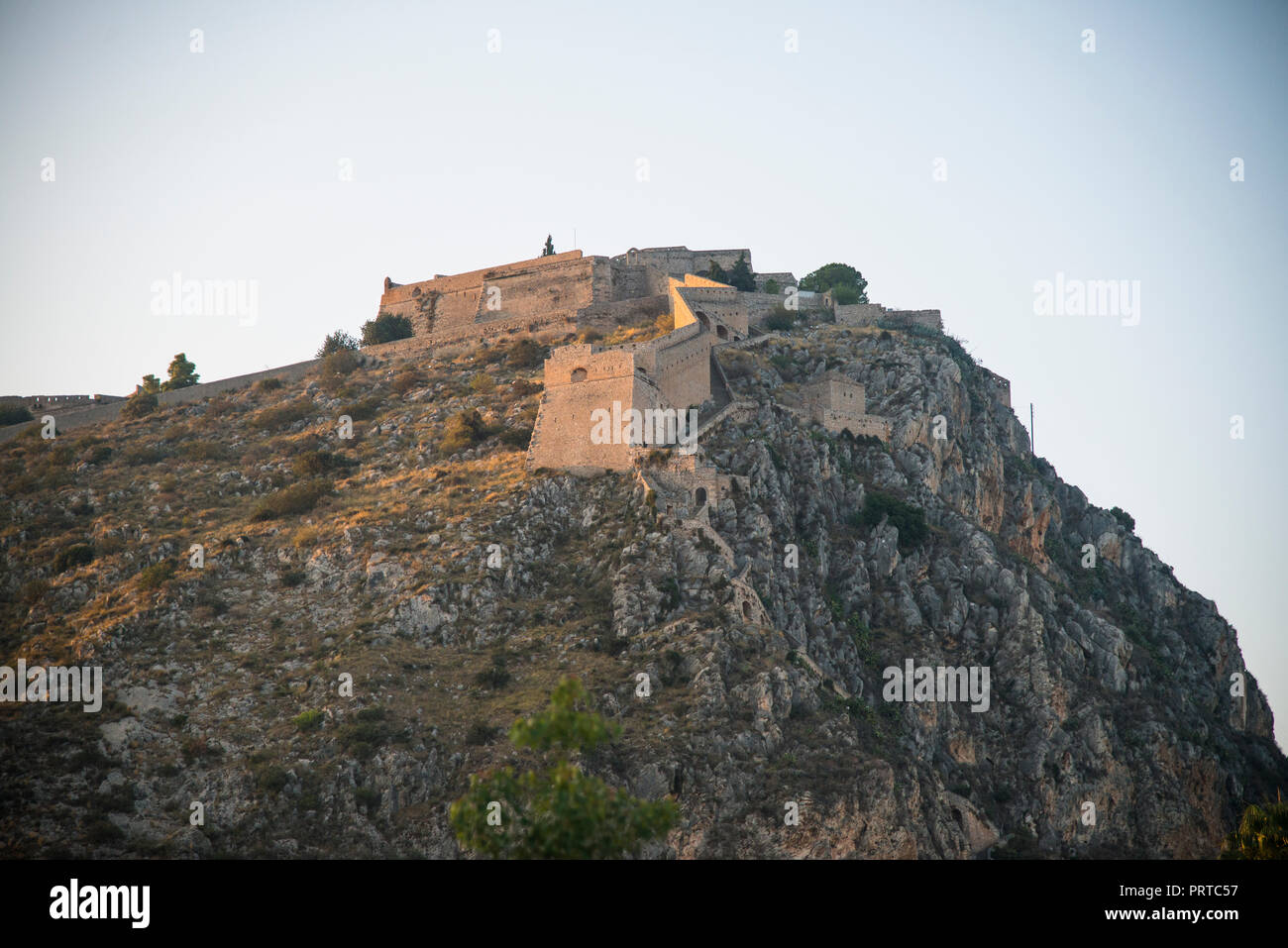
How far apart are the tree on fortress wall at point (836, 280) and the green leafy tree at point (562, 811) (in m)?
65.9

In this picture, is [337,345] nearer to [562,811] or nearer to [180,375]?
[180,375]

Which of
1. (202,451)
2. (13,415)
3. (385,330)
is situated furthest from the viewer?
(385,330)

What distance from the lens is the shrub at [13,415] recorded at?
241ft

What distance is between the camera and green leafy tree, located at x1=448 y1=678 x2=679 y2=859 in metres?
21.9

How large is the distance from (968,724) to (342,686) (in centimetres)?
2517

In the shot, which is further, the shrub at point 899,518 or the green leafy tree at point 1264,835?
the shrub at point 899,518

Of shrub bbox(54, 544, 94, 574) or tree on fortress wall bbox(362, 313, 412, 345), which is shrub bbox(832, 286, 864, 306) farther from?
shrub bbox(54, 544, 94, 574)

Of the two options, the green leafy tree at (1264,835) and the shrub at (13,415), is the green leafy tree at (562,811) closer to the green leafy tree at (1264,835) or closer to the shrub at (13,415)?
the green leafy tree at (1264,835)

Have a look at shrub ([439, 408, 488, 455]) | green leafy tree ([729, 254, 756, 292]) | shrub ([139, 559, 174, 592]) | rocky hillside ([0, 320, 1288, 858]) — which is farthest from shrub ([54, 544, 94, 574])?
green leafy tree ([729, 254, 756, 292])

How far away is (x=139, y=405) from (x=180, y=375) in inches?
338

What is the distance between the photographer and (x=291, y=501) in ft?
184

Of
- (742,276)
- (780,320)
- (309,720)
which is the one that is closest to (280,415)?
(780,320)

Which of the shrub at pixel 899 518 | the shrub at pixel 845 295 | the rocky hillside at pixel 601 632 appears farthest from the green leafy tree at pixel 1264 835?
the shrub at pixel 845 295

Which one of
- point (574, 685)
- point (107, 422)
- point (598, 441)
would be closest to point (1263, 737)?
point (598, 441)
